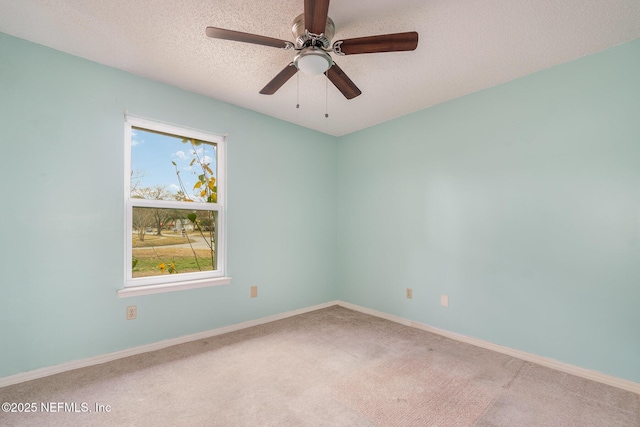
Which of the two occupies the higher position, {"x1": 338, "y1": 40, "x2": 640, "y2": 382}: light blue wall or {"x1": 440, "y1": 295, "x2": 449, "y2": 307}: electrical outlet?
{"x1": 338, "y1": 40, "x2": 640, "y2": 382}: light blue wall

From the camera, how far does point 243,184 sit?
3.17m

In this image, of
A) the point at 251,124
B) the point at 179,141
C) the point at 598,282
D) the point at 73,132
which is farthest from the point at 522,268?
the point at 73,132

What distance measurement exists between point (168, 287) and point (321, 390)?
163 centimetres

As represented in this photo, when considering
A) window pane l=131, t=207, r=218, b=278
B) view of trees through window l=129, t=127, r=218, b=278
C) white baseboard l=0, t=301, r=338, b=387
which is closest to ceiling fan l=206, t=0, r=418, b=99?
view of trees through window l=129, t=127, r=218, b=278

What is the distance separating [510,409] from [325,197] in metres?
2.92

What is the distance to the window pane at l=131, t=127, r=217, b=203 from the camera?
102 inches

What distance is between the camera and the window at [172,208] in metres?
2.53

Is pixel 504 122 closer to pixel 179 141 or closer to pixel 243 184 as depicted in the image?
pixel 243 184

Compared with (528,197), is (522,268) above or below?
below

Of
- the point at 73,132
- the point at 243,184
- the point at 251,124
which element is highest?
the point at 251,124

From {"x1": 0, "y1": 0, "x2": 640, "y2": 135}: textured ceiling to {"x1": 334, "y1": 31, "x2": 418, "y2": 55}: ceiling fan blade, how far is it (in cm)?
26

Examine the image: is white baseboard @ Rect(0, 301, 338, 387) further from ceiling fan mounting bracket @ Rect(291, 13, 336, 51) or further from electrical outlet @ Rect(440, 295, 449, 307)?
ceiling fan mounting bracket @ Rect(291, 13, 336, 51)

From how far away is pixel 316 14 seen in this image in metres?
1.46

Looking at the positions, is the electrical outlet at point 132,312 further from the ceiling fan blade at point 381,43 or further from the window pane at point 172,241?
the ceiling fan blade at point 381,43
